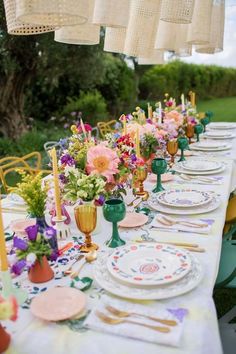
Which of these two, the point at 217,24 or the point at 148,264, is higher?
the point at 217,24

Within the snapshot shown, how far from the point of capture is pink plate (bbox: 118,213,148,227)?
1526 mm

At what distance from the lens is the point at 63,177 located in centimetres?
152

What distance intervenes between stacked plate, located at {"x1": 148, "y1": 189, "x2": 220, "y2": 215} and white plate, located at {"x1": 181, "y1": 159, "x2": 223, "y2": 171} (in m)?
0.50

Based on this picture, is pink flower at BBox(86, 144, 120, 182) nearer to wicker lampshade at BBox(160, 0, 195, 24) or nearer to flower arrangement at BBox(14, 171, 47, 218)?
flower arrangement at BBox(14, 171, 47, 218)

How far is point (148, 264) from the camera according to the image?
1162mm

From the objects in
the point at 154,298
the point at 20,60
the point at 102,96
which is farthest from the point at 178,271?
the point at 102,96

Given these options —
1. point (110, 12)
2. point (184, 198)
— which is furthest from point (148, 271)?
point (110, 12)

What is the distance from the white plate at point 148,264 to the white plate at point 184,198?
47cm

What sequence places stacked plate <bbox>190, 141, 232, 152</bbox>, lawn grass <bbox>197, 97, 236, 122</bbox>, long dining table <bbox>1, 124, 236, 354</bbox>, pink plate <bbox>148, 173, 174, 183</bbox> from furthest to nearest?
lawn grass <bbox>197, 97, 236, 122</bbox> → stacked plate <bbox>190, 141, 232, 152</bbox> → pink plate <bbox>148, 173, 174, 183</bbox> → long dining table <bbox>1, 124, 236, 354</bbox>

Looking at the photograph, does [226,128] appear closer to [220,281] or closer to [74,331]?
[220,281]

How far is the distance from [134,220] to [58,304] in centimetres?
64

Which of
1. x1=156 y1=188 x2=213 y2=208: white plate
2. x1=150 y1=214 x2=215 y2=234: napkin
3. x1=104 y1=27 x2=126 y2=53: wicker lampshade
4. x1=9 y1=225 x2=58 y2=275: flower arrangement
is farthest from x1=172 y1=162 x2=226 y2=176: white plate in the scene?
x1=9 y1=225 x2=58 y2=275: flower arrangement

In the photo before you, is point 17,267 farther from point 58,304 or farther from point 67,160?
point 67,160

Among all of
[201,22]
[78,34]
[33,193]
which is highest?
[201,22]
